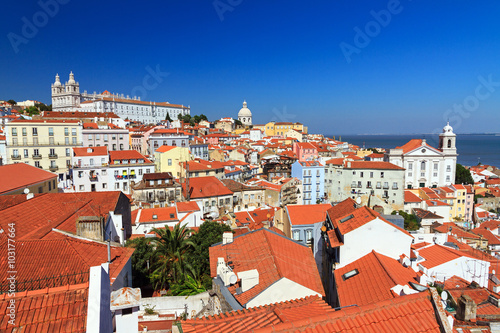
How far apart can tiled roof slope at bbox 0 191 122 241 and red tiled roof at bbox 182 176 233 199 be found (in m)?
21.7

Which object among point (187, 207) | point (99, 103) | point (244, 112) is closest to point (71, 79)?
point (99, 103)

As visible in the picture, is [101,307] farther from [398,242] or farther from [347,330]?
[398,242]

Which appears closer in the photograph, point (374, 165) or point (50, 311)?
point (50, 311)

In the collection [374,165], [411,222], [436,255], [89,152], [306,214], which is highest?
[89,152]

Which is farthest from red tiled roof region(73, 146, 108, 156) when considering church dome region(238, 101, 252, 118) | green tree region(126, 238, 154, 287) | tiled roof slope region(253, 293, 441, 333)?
church dome region(238, 101, 252, 118)

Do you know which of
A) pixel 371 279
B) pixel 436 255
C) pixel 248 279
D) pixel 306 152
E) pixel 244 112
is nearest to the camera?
pixel 248 279

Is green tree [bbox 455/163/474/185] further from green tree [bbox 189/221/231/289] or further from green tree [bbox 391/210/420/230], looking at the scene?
green tree [bbox 189/221/231/289]

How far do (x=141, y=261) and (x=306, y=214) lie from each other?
1137cm

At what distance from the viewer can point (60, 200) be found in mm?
16359

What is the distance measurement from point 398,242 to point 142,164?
126 feet

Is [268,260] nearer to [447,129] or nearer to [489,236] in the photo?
[489,236]

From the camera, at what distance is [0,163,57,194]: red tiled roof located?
20844 mm

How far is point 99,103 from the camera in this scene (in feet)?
342

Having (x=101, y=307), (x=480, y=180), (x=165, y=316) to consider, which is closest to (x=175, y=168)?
(x=165, y=316)
